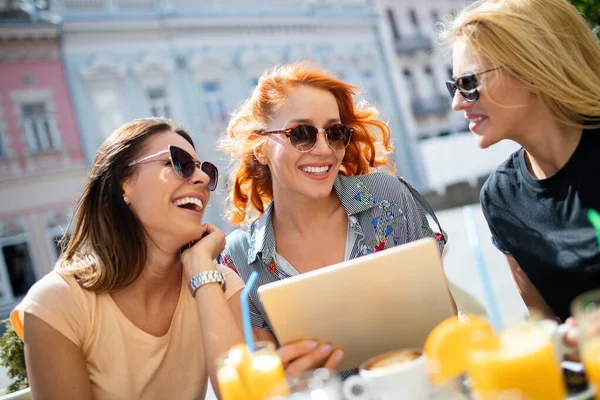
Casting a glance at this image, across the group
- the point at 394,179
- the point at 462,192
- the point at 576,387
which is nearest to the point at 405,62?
the point at 462,192

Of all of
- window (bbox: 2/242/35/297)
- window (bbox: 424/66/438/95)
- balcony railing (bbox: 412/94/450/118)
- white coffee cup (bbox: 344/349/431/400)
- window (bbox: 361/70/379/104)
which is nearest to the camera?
white coffee cup (bbox: 344/349/431/400)

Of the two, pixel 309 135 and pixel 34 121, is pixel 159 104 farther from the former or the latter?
pixel 309 135

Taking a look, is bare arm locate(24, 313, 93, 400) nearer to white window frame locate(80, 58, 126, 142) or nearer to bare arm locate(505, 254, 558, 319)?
bare arm locate(505, 254, 558, 319)

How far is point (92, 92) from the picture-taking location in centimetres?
1380

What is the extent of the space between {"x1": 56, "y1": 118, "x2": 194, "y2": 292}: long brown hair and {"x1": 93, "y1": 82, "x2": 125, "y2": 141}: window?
12.5 metres

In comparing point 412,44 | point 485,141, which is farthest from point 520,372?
point 412,44

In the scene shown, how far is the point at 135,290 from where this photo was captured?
6.42 feet

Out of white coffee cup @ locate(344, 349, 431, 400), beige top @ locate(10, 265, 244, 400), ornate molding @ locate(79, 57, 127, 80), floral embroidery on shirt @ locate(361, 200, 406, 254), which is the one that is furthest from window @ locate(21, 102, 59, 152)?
white coffee cup @ locate(344, 349, 431, 400)

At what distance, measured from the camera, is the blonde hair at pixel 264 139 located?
237 cm

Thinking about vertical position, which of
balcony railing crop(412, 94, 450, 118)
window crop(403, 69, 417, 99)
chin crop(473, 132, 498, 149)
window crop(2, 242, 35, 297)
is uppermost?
window crop(403, 69, 417, 99)

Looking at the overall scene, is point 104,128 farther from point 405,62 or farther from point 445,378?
point 445,378

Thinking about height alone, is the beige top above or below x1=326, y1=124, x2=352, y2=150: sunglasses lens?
below

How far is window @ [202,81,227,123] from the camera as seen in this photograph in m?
15.9

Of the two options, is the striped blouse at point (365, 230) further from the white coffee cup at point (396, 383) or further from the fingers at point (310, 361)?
the white coffee cup at point (396, 383)
